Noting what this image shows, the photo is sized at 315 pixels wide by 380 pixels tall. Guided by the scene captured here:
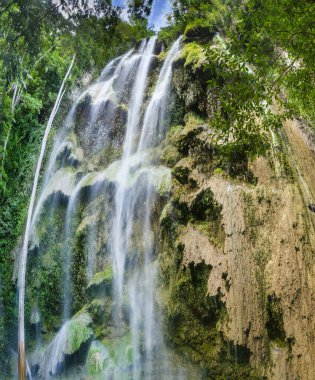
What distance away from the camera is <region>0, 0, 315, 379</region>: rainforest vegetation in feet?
15.3

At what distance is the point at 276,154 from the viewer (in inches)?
299

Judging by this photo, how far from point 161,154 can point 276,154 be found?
10.8 ft

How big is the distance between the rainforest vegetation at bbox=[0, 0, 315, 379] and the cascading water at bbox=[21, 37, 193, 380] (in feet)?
3.68

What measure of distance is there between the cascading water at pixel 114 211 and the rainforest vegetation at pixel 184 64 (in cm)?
112

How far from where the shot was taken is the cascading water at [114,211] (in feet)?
25.3

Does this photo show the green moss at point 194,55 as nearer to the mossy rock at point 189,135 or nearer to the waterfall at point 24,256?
the mossy rock at point 189,135

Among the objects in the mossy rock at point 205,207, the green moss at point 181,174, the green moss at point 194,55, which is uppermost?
the green moss at point 194,55

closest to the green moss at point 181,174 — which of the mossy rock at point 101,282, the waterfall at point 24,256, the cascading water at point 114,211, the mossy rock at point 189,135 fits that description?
the cascading water at point 114,211

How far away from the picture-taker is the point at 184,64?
1105 cm

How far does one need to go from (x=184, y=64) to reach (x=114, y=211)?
5.02 m

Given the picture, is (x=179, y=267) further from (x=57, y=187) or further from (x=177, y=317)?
(x=57, y=187)

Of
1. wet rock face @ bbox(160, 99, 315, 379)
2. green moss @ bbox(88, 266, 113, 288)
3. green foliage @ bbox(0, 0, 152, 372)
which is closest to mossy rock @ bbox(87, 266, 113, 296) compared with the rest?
A: green moss @ bbox(88, 266, 113, 288)

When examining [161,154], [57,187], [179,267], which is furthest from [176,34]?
[179,267]

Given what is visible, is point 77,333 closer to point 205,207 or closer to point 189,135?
point 205,207
